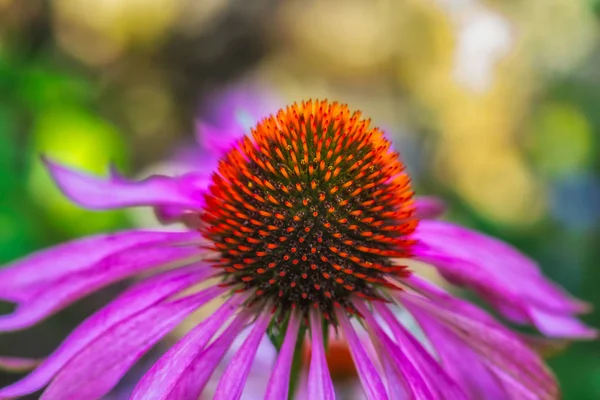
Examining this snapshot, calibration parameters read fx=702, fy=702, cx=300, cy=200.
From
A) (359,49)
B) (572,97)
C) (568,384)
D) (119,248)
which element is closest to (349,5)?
(359,49)

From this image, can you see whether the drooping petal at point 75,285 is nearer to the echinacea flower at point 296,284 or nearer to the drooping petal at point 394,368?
the echinacea flower at point 296,284

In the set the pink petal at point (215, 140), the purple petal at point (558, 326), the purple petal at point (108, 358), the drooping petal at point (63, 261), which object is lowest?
the purple petal at point (558, 326)

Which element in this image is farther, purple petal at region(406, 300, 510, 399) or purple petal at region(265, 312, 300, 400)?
purple petal at region(406, 300, 510, 399)

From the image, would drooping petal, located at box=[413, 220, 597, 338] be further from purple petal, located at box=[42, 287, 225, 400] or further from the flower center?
purple petal, located at box=[42, 287, 225, 400]

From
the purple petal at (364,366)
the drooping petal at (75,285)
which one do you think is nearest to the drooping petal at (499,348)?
the purple petal at (364,366)

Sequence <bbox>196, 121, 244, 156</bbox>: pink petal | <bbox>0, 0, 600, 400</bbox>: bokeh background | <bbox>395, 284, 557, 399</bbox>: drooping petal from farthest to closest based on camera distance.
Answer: <bbox>0, 0, 600, 400</bbox>: bokeh background, <bbox>196, 121, 244, 156</bbox>: pink petal, <bbox>395, 284, 557, 399</bbox>: drooping petal

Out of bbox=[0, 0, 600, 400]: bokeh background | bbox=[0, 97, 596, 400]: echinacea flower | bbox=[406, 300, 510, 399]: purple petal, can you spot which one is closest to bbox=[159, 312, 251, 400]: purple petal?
bbox=[0, 97, 596, 400]: echinacea flower

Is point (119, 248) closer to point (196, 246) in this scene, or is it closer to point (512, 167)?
point (196, 246)
